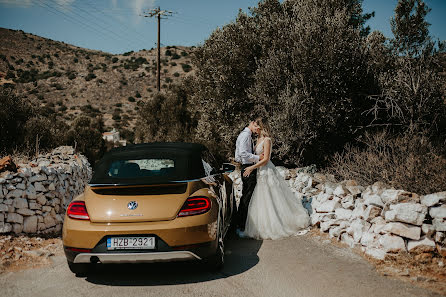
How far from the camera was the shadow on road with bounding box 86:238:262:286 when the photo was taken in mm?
4516

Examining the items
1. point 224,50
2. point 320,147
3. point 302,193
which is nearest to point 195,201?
point 302,193

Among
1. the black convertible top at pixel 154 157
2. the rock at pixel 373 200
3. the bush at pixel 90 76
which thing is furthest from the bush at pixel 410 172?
the bush at pixel 90 76

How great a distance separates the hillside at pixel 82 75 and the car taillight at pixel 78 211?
37389 millimetres

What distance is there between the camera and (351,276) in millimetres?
4508

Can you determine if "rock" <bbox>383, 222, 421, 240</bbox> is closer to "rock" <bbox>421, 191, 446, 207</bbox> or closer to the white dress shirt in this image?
"rock" <bbox>421, 191, 446, 207</bbox>

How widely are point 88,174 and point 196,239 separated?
646 centimetres

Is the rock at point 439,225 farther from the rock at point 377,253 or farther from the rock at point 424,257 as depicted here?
the rock at point 377,253

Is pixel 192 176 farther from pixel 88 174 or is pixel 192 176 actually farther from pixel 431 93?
pixel 431 93

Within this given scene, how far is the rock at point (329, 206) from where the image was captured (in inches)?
256

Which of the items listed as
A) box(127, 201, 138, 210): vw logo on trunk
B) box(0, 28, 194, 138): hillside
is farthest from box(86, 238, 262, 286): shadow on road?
box(0, 28, 194, 138): hillside

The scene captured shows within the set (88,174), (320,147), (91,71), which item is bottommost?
(88,174)

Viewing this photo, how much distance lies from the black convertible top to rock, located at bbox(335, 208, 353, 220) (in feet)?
8.77

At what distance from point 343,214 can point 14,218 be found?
5.40 m

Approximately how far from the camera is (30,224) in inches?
248
